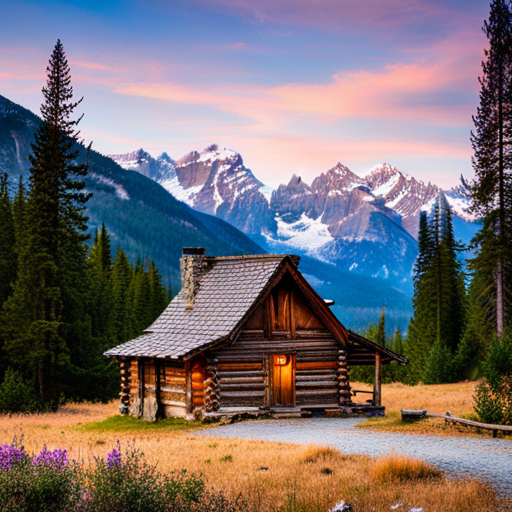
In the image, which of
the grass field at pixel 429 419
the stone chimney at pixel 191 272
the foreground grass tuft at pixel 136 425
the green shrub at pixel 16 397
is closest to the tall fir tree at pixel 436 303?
the grass field at pixel 429 419

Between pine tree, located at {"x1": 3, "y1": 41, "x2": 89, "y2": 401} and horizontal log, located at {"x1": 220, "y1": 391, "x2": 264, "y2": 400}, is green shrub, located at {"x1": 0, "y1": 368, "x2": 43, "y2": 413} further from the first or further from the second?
horizontal log, located at {"x1": 220, "y1": 391, "x2": 264, "y2": 400}

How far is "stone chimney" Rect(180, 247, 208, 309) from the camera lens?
32188mm

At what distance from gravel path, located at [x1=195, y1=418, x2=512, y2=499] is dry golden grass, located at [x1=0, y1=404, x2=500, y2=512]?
1.34 m

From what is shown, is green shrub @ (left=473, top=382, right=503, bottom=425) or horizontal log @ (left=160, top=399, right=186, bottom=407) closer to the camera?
green shrub @ (left=473, top=382, right=503, bottom=425)

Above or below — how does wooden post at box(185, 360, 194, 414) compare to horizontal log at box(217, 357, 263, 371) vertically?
below

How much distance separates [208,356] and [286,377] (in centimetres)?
391

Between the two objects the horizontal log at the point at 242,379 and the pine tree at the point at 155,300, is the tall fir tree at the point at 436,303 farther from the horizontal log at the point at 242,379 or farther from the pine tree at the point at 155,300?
the horizontal log at the point at 242,379

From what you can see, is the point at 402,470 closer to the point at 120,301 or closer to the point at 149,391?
the point at 149,391

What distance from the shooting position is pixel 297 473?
13922 millimetres

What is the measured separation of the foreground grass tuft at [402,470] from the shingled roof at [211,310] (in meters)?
13.7

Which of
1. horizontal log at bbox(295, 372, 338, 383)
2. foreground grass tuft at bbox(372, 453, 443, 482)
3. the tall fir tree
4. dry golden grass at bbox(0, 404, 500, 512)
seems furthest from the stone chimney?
the tall fir tree

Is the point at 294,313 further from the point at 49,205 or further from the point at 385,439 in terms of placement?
the point at 49,205

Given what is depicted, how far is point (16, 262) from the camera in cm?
4303

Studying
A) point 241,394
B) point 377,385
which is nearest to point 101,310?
point 241,394
